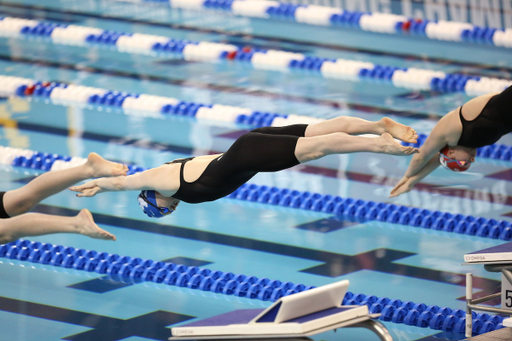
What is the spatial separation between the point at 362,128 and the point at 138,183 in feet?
3.88

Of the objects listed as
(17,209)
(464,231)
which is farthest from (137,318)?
(464,231)

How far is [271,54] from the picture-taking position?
10.1 m

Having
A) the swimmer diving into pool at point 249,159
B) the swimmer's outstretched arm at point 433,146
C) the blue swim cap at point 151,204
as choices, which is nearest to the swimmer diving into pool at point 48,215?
the swimmer diving into pool at point 249,159

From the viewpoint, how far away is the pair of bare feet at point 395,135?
3988 millimetres

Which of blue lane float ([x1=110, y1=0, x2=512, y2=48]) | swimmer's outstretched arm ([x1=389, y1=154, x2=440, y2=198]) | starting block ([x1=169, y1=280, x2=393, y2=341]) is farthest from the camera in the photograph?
blue lane float ([x1=110, y1=0, x2=512, y2=48])

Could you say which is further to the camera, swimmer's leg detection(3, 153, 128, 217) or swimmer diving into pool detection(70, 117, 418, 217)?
swimmer's leg detection(3, 153, 128, 217)

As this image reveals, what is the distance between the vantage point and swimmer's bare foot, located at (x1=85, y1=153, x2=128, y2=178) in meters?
4.59

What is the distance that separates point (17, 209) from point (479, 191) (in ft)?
11.5

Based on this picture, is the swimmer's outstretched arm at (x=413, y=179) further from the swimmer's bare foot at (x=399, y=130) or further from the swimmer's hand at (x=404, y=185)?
the swimmer's bare foot at (x=399, y=130)

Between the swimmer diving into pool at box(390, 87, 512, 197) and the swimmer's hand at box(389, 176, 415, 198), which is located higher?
the swimmer diving into pool at box(390, 87, 512, 197)

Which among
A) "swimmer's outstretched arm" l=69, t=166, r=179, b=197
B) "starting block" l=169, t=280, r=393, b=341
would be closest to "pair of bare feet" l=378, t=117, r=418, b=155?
"starting block" l=169, t=280, r=393, b=341

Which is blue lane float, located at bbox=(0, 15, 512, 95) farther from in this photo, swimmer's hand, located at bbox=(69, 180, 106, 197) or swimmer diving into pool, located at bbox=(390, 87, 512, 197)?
swimmer's hand, located at bbox=(69, 180, 106, 197)

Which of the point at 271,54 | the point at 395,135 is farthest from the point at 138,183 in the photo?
the point at 271,54

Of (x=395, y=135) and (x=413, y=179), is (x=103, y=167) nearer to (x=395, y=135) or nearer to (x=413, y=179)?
(x=395, y=135)
